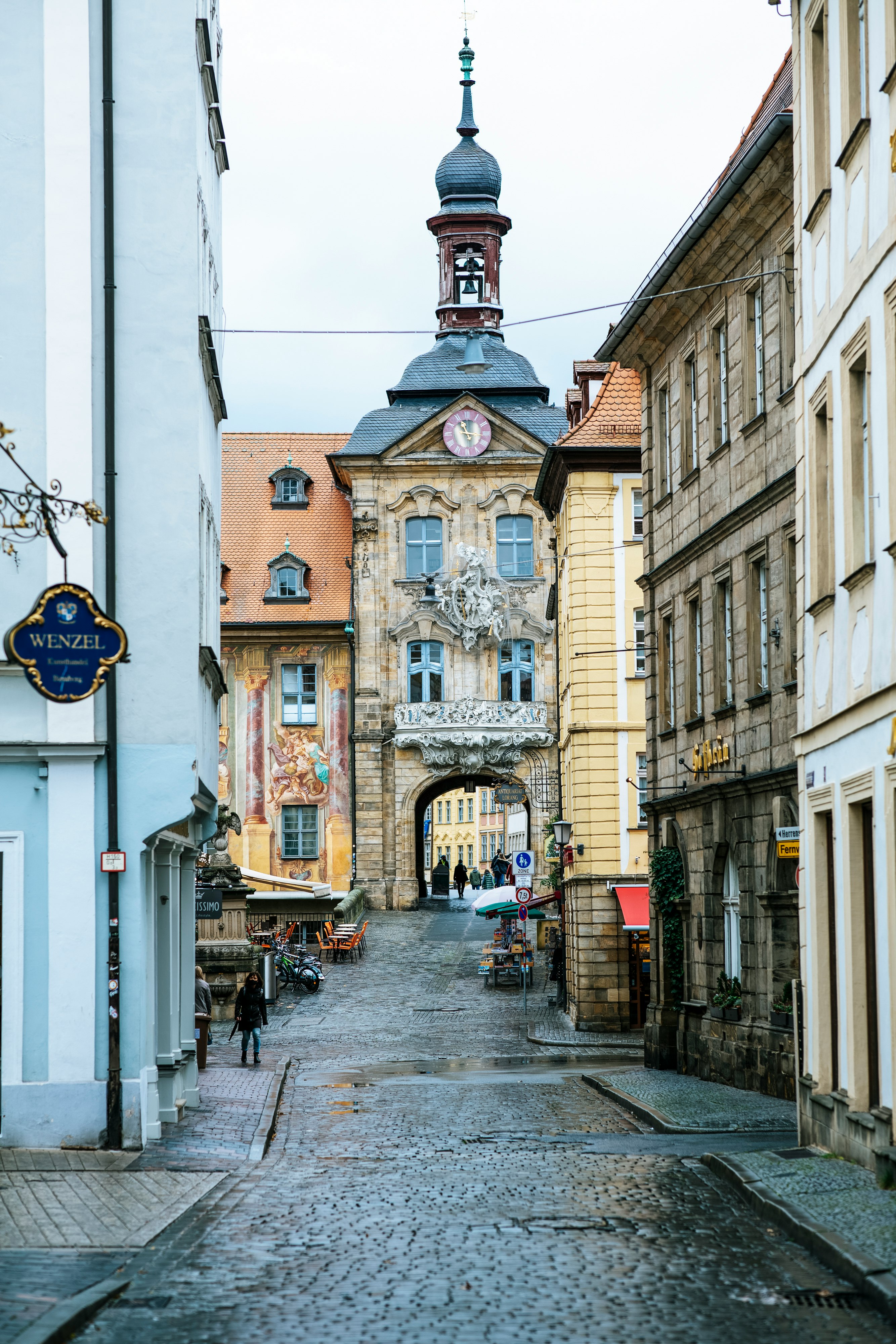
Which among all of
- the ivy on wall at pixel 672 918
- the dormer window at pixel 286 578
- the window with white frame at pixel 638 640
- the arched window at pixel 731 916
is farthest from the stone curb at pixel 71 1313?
the dormer window at pixel 286 578

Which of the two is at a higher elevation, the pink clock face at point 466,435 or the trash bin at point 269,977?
the pink clock face at point 466,435

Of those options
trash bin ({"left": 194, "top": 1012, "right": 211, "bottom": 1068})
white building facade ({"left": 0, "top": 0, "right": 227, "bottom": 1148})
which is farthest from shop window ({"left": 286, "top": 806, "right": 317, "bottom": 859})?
white building facade ({"left": 0, "top": 0, "right": 227, "bottom": 1148})

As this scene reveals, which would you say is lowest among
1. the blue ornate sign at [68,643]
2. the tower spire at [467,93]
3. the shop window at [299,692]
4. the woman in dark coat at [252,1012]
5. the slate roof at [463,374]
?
the woman in dark coat at [252,1012]

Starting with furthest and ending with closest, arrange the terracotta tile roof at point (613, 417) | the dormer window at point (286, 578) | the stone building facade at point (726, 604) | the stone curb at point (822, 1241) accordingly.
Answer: the dormer window at point (286, 578)
the terracotta tile roof at point (613, 417)
the stone building facade at point (726, 604)
the stone curb at point (822, 1241)

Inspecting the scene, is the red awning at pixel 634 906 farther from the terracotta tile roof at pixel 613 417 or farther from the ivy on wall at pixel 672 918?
the terracotta tile roof at pixel 613 417

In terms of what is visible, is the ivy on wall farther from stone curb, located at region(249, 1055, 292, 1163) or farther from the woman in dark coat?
the woman in dark coat

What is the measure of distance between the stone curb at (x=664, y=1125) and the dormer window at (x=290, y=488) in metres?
44.8

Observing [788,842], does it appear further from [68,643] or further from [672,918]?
[672,918]

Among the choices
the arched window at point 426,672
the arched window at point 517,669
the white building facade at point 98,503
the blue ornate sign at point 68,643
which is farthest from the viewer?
the arched window at point 426,672

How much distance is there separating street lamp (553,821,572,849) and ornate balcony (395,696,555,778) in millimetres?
21977

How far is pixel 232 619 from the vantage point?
206ft

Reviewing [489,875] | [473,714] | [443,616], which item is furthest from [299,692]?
[489,875]

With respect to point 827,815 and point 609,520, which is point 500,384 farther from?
point 827,815

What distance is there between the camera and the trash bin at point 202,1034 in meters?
27.2
